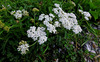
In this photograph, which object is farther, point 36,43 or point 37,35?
point 36,43

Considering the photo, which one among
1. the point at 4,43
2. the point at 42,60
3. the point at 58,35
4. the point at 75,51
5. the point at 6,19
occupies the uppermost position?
the point at 6,19

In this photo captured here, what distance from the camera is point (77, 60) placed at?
6.93ft

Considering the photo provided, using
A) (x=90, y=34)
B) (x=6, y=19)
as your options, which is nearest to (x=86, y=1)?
(x=90, y=34)

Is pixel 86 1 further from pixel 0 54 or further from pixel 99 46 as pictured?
pixel 0 54

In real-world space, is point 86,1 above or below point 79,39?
above

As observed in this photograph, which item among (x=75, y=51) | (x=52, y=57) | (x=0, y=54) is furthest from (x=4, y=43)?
(x=75, y=51)

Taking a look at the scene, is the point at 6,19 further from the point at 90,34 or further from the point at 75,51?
the point at 90,34

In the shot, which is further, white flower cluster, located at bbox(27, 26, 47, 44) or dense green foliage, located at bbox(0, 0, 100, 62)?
dense green foliage, located at bbox(0, 0, 100, 62)

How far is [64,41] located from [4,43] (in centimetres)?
104

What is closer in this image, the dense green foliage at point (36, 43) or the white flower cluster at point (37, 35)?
the white flower cluster at point (37, 35)

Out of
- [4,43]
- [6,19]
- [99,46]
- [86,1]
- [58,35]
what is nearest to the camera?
[4,43]

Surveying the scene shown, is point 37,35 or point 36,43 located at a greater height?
point 37,35

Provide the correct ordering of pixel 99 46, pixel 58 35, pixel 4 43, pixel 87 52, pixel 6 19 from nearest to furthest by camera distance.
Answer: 1. pixel 4 43
2. pixel 6 19
3. pixel 58 35
4. pixel 87 52
5. pixel 99 46

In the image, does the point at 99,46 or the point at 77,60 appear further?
the point at 99,46
